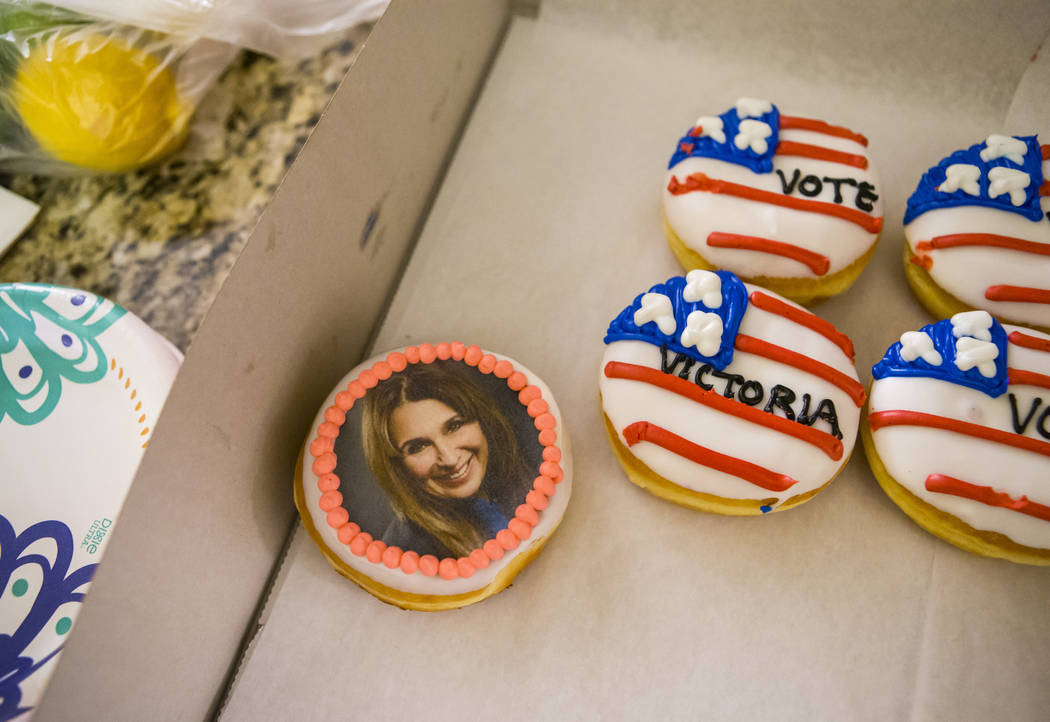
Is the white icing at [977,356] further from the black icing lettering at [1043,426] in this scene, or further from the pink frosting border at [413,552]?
the pink frosting border at [413,552]

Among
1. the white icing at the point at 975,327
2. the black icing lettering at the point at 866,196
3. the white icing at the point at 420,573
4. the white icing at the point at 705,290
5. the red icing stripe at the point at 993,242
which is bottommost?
the white icing at the point at 420,573

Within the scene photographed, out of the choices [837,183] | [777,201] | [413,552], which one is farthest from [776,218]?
[413,552]

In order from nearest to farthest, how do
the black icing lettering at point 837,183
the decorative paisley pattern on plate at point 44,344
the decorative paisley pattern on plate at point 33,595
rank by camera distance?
the decorative paisley pattern on plate at point 33,595, the decorative paisley pattern on plate at point 44,344, the black icing lettering at point 837,183

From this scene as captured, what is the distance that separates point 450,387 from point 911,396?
0.68 meters

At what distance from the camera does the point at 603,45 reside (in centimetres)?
157

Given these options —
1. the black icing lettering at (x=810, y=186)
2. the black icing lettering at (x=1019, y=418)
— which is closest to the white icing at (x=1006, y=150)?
the black icing lettering at (x=810, y=186)

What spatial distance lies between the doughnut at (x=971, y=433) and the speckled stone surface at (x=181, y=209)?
1.02 meters

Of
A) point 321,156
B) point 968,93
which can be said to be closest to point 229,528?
point 321,156

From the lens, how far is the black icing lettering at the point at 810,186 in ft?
4.01

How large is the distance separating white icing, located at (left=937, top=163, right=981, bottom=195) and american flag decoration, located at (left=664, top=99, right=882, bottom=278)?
0.37 feet

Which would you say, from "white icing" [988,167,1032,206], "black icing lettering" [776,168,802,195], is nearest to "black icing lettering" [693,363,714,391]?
"black icing lettering" [776,168,802,195]

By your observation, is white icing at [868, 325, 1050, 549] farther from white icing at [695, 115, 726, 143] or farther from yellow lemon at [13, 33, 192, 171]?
yellow lemon at [13, 33, 192, 171]

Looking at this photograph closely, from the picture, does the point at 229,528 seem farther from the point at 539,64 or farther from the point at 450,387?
the point at 539,64

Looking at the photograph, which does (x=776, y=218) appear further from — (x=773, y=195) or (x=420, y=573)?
(x=420, y=573)
